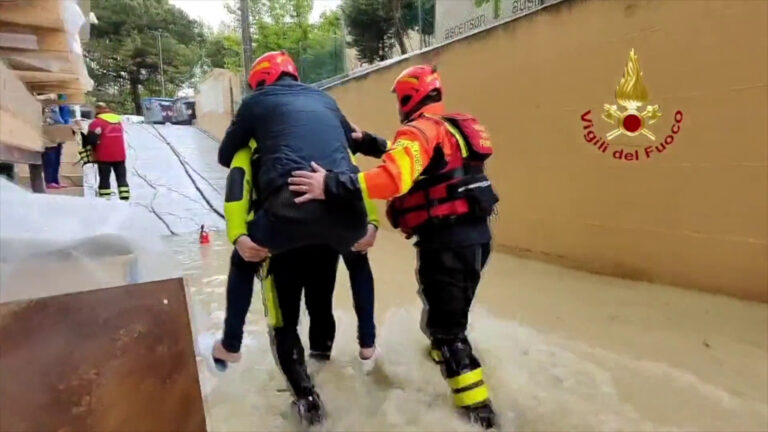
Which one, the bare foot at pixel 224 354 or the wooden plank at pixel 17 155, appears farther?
the wooden plank at pixel 17 155

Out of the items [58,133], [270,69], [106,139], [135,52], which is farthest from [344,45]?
[135,52]

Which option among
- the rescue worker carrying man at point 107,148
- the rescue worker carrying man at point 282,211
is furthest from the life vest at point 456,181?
the rescue worker carrying man at point 107,148

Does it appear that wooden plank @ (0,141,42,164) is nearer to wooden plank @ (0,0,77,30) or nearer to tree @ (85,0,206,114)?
wooden plank @ (0,0,77,30)

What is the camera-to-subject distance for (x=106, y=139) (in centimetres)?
754

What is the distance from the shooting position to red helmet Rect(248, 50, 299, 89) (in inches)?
83.5

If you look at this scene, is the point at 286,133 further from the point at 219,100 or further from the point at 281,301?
the point at 219,100

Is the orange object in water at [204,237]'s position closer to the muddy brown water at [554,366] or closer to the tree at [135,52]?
the muddy brown water at [554,366]

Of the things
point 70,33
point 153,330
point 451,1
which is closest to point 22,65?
point 70,33

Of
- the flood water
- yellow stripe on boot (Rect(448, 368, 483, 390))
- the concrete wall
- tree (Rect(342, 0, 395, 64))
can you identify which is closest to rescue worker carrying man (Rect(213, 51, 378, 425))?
the flood water

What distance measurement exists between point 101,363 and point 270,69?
155 cm

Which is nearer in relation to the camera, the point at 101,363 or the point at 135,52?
the point at 101,363

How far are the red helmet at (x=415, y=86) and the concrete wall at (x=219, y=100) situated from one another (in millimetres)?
12668

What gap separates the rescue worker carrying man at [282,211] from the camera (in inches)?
74.1

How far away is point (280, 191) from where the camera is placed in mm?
1875
